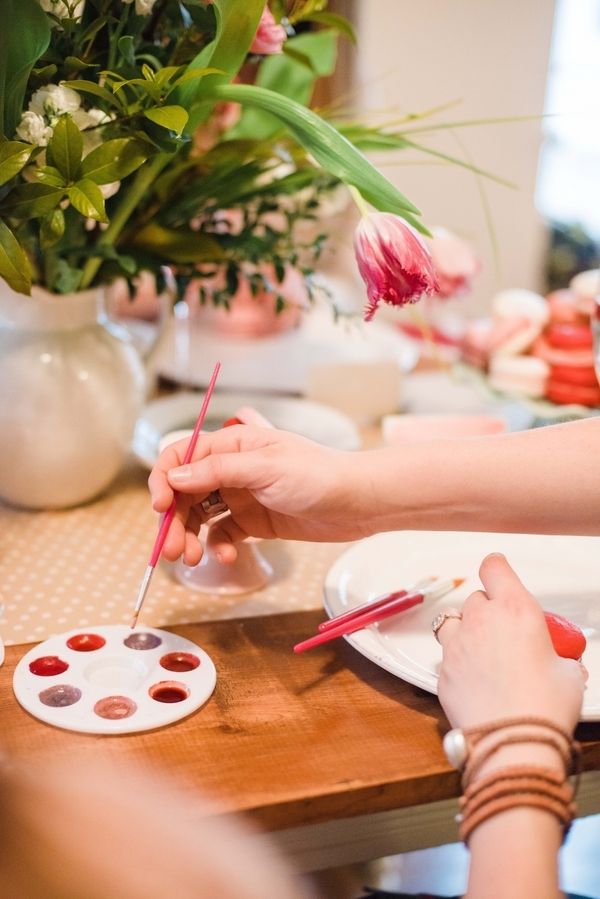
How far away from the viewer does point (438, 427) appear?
1233 millimetres

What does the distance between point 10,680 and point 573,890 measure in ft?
1.89

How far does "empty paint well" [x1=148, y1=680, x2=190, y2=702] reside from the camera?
2.33 feet

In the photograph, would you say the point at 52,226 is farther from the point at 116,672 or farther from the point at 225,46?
the point at 116,672

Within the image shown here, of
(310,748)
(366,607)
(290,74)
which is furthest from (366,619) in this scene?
(290,74)

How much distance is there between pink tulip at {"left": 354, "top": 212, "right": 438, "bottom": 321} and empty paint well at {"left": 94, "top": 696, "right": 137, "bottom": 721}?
1.12 ft

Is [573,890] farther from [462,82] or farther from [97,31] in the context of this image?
[462,82]

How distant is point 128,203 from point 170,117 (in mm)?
178

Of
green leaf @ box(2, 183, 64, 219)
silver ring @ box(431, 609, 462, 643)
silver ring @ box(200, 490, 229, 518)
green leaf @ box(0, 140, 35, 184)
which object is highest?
green leaf @ box(0, 140, 35, 184)

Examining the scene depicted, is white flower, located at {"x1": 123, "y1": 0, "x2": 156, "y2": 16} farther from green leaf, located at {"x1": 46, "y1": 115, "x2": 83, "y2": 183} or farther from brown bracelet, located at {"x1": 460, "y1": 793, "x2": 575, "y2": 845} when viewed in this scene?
brown bracelet, located at {"x1": 460, "y1": 793, "x2": 575, "y2": 845}

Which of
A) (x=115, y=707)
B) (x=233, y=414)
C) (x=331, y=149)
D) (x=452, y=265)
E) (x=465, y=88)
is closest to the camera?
(x=115, y=707)

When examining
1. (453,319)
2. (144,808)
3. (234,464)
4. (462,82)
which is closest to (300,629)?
(234,464)

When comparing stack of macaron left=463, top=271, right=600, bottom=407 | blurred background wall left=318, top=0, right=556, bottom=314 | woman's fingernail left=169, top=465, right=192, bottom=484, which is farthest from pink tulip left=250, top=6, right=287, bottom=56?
blurred background wall left=318, top=0, right=556, bottom=314

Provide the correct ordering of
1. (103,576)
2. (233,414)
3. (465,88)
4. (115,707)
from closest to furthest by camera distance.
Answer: (115,707) < (103,576) < (233,414) < (465,88)

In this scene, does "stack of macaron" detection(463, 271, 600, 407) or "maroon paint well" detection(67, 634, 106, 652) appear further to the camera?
"stack of macaron" detection(463, 271, 600, 407)
